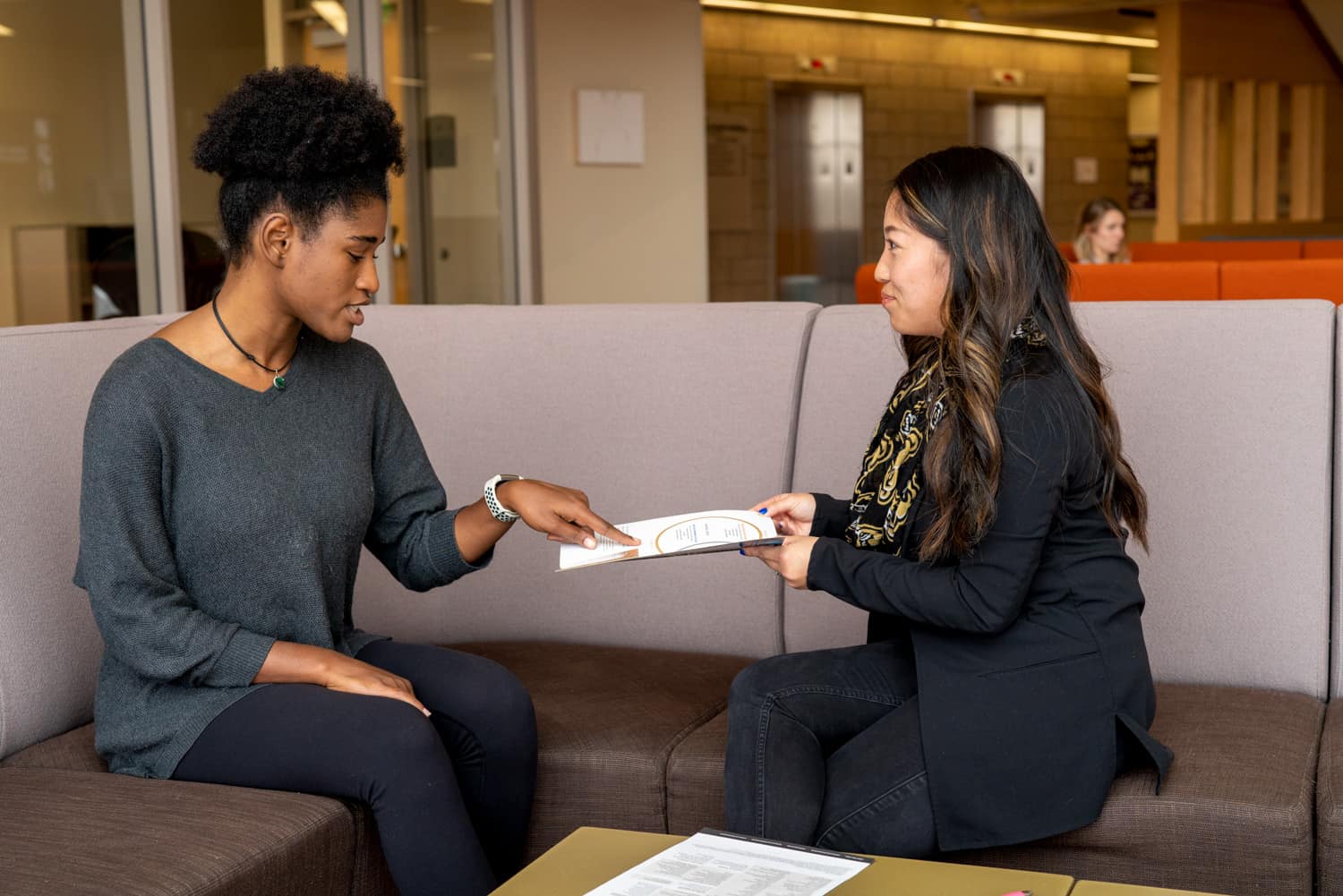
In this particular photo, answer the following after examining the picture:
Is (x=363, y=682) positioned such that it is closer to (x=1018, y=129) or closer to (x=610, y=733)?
(x=610, y=733)

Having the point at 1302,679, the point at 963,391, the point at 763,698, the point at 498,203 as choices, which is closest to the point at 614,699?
the point at 763,698

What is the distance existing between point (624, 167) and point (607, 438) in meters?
5.45

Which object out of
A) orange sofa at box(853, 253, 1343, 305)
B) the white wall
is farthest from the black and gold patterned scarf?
the white wall

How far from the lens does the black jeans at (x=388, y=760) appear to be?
1.76 m

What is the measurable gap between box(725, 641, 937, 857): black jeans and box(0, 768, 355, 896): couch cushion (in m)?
0.53

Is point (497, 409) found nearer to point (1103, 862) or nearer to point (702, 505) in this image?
point (702, 505)

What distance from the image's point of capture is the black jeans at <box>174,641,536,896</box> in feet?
5.78

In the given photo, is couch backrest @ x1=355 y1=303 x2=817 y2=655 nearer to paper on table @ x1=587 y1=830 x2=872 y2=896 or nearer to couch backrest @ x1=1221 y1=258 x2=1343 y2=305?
paper on table @ x1=587 y1=830 x2=872 y2=896

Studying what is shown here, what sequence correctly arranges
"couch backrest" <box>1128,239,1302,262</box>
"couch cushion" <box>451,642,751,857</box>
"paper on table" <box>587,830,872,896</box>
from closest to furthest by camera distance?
1. "paper on table" <box>587,830,872,896</box>
2. "couch cushion" <box>451,642,751,857</box>
3. "couch backrest" <box>1128,239,1302,262</box>

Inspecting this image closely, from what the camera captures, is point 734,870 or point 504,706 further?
point 504,706

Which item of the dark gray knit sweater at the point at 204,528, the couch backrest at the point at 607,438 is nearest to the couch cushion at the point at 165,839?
the dark gray knit sweater at the point at 204,528

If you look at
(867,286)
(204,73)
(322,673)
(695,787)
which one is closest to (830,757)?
(695,787)

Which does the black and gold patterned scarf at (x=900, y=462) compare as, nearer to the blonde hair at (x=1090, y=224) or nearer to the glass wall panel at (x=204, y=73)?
the glass wall panel at (x=204, y=73)

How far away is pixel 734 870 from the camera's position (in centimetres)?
136
